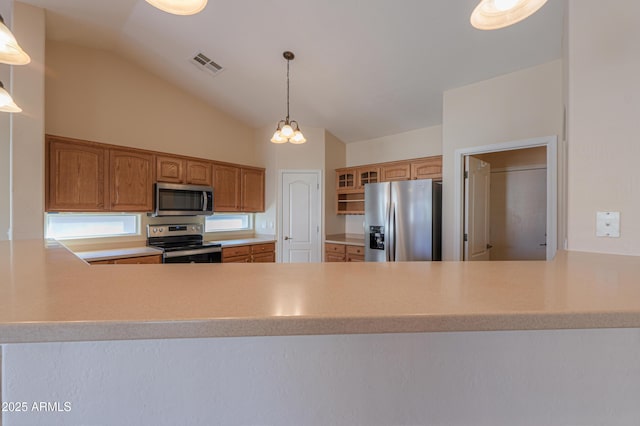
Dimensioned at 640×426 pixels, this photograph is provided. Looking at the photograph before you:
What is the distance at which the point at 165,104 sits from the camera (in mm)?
3729

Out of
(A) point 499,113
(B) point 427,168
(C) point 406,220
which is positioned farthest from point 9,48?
(B) point 427,168

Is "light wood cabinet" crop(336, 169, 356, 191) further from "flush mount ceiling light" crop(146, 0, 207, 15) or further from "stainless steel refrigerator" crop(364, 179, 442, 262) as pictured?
"flush mount ceiling light" crop(146, 0, 207, 15)

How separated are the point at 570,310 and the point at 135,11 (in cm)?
381

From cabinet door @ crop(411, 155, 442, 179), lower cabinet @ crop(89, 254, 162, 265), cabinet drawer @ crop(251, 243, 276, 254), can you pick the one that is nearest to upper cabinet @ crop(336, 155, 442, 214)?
cabinet door @ crop(411, 155, 442, 179)

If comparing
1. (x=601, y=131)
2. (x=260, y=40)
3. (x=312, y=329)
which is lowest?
(x=312, y=329)

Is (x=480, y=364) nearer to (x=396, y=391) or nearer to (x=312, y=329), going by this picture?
(x=396, y=391)

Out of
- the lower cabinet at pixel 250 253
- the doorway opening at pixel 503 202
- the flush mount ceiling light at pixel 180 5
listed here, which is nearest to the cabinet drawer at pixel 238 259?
the lower cabinet at pixel 250 253

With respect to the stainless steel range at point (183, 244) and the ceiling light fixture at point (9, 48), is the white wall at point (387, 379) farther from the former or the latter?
the stainless steel range at point (183, 244)

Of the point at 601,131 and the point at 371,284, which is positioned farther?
the point at 601,131

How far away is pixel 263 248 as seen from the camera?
4.16 m

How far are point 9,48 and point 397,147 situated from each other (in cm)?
395

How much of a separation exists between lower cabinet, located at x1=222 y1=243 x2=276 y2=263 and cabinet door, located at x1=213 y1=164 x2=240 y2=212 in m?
0.62

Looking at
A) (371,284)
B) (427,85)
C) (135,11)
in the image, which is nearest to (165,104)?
(135,11)

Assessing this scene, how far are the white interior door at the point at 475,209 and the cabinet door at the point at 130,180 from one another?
3625 mm
